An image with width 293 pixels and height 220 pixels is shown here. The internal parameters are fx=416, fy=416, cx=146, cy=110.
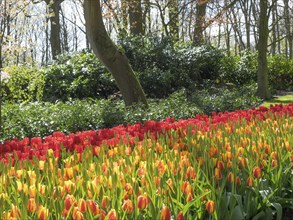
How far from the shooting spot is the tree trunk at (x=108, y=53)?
915 centimetres

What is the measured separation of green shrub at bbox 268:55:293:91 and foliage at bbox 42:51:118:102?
7396 mm

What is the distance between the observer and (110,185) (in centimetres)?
233

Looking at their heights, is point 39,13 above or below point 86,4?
above

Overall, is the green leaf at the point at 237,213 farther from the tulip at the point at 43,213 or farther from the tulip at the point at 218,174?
the tulip at the point at 43,213

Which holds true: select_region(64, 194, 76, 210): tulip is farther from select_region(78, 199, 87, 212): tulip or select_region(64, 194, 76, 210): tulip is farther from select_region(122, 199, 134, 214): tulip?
select_region(122, 199, 134, 214): tulip

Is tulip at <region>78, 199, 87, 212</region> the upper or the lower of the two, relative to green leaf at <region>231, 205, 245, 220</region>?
upper

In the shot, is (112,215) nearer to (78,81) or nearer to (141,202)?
(141,202)

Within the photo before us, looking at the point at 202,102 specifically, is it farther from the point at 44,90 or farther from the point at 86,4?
the point at 44,90

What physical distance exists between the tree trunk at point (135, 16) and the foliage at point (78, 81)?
3.80 m

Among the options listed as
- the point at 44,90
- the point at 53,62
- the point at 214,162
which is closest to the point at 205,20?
the point at 53,62

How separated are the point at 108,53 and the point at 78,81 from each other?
158 inches

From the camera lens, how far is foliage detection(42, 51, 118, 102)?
13.1m

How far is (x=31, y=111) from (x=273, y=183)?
241 inches

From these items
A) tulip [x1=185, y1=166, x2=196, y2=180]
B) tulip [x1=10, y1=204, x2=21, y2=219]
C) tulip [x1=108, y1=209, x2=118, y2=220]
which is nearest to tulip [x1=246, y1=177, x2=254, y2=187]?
tulip [x1=185, y1=166, x2=196, y2=180]
